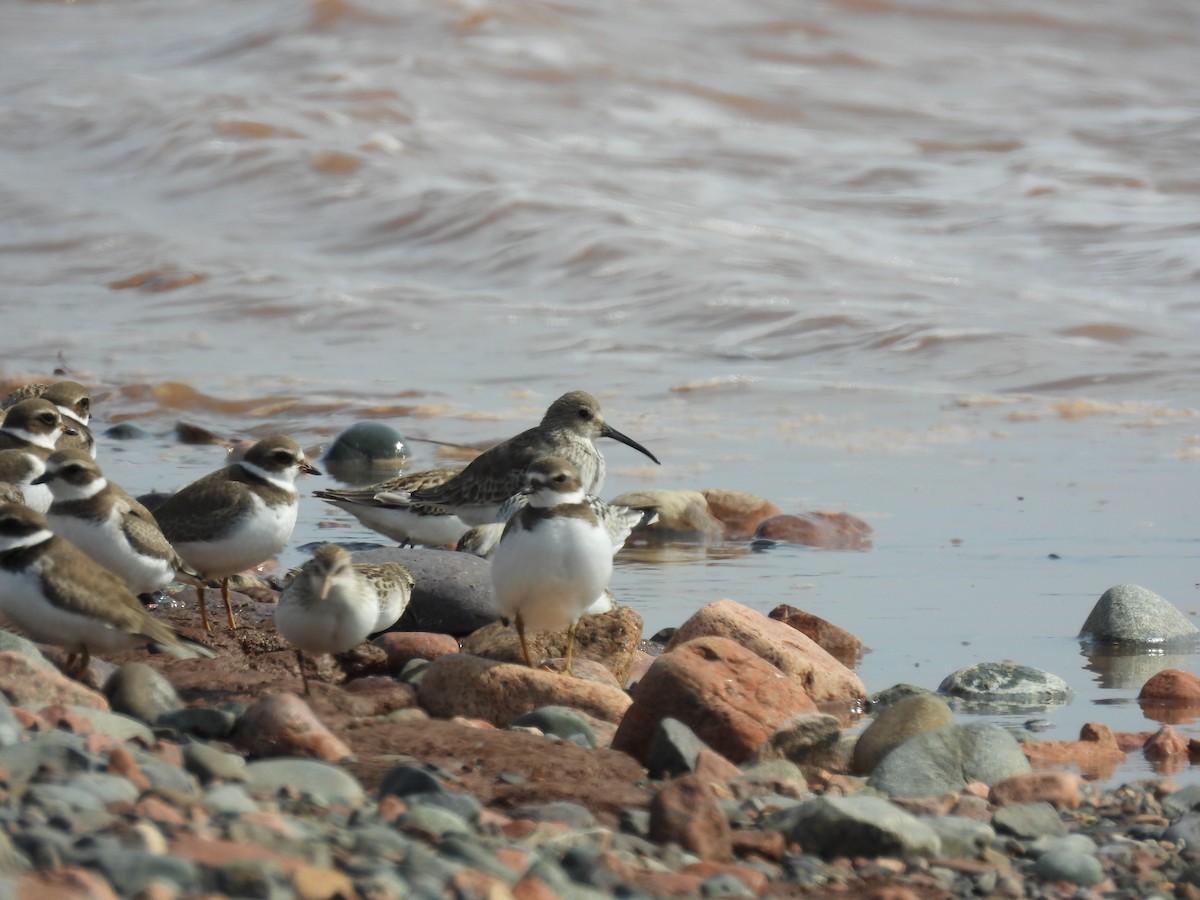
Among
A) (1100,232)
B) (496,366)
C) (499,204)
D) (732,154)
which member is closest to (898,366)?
(496,366)

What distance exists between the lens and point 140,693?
16.9ft

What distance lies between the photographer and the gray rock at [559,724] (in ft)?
17.8

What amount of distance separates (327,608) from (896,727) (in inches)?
74.9

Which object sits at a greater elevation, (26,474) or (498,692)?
(26,474)

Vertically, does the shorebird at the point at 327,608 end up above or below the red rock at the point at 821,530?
above

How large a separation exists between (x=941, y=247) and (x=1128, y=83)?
355 inches

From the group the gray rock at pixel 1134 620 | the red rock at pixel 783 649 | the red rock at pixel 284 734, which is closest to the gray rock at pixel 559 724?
the red rock at pixel 284 734

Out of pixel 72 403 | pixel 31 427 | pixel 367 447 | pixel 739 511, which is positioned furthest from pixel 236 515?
pixel 367 447

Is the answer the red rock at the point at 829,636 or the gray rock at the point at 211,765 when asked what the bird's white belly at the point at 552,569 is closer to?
the red rock at the point at 829,636

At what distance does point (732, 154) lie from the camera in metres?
22.8

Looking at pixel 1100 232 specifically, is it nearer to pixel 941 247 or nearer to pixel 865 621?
pixel 941 247

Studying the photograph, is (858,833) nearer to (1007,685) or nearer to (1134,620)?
(1007,685)

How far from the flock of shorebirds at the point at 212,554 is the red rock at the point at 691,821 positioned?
5.68 ft

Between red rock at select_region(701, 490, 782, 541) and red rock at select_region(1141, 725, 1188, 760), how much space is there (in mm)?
3936
